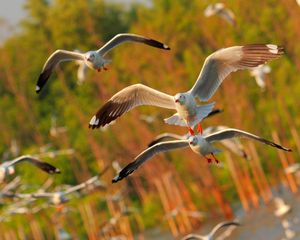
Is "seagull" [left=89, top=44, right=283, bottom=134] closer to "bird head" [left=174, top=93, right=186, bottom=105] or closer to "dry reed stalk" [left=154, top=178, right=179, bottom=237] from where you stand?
"bird head" [left=174, top=93, right=186, bottom=105]

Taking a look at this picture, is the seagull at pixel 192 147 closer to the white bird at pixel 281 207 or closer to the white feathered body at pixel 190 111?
the white feathered body at pixel 190 111

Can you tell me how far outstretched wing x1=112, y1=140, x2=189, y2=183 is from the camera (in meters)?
13.5

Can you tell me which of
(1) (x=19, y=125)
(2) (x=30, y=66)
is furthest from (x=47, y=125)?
(2) (x=30, y=66)

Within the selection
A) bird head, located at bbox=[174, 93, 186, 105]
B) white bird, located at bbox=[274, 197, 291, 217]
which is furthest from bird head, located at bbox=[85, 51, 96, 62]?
white bird, located at bbox=[274, 197, 291, 217]

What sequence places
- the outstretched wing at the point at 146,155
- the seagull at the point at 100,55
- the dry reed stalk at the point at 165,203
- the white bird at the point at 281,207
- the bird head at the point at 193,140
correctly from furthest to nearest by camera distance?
the dry reed stalk at the point at 165,203
the white bird at the point at 281,207
the seagull at the point at 100,55
the bird head at the point at 193,140
the outstretched wing at the point at 146,155

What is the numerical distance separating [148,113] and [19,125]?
21.6m

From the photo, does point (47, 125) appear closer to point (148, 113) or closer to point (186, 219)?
point (148, 113)

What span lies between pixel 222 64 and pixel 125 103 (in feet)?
4.99

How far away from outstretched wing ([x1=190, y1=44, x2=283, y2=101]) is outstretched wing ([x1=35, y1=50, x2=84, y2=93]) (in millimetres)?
2575

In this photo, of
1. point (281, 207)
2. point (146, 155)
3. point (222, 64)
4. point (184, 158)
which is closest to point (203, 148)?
point (146, 155)

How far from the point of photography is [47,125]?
58938 mm

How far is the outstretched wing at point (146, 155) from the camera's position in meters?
13.5

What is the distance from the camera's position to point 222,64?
531 inches

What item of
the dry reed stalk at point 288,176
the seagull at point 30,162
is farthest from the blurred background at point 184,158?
the seagull at point 30,162
